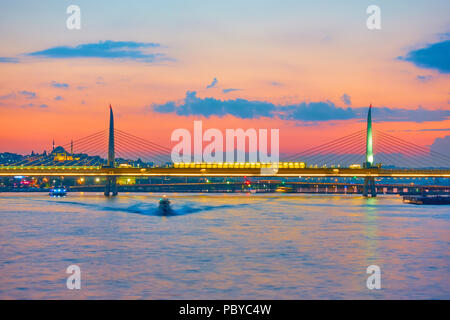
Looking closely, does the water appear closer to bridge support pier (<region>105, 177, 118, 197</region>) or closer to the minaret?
the minaret

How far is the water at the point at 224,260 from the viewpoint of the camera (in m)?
28.6

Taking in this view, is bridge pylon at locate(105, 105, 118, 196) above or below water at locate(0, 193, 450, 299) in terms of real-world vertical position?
above

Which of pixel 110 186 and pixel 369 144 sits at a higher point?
pixel 369 144

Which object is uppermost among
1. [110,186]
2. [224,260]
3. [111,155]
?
[111,155]

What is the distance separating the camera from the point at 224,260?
128ft

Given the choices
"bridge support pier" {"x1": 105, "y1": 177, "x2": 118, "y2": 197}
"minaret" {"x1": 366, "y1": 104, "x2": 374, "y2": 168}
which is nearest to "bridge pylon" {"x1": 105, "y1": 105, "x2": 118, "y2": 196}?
"bridge support pier" {"x1": 105, "y1": 177, "x2": 118, "y2": 197}

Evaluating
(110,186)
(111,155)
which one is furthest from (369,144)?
(110,186)

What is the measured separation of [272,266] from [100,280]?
34.0ft

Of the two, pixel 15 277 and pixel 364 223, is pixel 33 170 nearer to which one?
pixel 364 223

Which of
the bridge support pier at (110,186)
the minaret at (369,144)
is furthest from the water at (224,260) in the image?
the bridge support pier at (110,186)

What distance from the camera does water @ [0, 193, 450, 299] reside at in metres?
28.6

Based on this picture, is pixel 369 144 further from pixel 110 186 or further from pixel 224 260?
pixel 224 260

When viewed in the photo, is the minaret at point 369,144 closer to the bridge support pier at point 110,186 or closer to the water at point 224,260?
the bridge support pier at point 110,186
